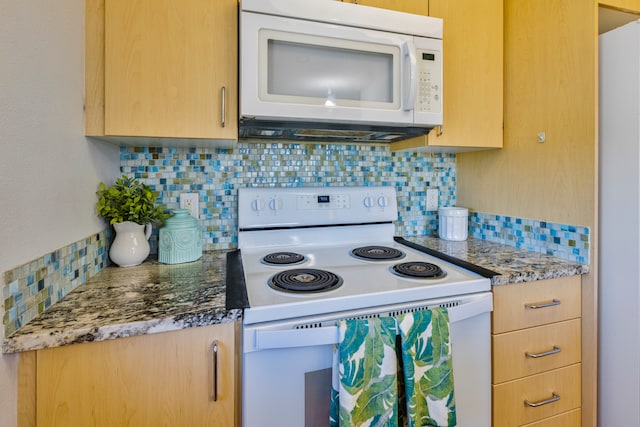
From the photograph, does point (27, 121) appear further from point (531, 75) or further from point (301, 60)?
point (531, 75)

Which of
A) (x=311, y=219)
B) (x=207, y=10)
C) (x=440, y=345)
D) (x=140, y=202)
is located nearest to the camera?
(x=440, y=345)

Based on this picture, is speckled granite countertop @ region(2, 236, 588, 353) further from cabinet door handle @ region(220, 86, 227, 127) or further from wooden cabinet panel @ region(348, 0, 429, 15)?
wooden cabinet panel @ region(348, 0, 429, 15)

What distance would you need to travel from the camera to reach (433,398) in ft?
3.11

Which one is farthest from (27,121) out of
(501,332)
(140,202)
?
(501,332)

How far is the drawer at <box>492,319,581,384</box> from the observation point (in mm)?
1140

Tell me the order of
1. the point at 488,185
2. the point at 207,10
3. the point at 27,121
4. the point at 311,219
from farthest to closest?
the point at 488,185
the point at 311,219
the point at 207,10
the point at 27,121

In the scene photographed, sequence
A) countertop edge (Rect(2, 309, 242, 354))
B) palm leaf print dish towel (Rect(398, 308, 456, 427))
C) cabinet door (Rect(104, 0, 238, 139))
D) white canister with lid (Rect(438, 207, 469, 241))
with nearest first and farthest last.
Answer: countertop edge (Rect(2, 309, 242, 354)), palm leaf print dish towel (Rect(398, 308, 456, 427)), cabinet door (Rect(104, 0, 238, 139)), white canister with lid (Rect(438, 207, 469, 241))

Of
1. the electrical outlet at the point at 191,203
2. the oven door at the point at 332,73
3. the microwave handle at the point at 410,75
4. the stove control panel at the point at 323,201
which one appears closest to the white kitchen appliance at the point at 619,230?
the oven door at the point at 332,73

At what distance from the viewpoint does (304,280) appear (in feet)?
3.46

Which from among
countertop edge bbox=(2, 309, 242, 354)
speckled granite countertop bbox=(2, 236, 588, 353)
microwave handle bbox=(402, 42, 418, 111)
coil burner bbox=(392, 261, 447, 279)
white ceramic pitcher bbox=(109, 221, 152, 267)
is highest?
microwave handle bbox=(402, 42, 418, 111)

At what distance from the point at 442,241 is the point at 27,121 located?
1682 mm

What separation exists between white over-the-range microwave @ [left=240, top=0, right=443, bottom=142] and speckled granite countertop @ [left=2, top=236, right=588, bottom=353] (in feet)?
1.94

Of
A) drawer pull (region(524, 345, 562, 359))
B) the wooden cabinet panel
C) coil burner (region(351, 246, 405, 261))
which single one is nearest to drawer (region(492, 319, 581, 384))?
drawer pull (region(524, 345, 562, 359))

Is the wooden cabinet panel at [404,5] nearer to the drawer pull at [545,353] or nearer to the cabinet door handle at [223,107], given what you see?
the cabinet door handle at [223,107]
